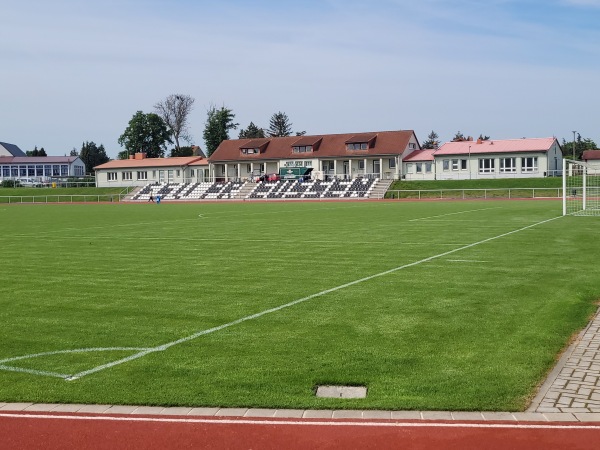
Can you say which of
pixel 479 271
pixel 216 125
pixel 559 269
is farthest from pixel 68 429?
pixel 216 125

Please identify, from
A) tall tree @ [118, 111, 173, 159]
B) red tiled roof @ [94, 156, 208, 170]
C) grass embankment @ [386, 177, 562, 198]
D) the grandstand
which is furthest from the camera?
tall tree @ [118, 111, 173, 159]

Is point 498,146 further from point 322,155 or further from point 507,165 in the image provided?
point 322,155

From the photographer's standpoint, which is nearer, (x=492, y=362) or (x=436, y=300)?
(x=492, y=362)

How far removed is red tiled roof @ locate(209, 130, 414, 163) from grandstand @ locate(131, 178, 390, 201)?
27.1 ft

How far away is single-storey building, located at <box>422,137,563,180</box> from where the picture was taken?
80.1m

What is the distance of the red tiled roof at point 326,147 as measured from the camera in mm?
87625

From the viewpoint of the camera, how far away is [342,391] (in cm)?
651

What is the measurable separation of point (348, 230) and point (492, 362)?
59.3ft

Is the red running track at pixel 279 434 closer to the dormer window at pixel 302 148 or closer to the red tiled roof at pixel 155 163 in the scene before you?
the dormer window at pixel 302 148

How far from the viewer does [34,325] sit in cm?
950

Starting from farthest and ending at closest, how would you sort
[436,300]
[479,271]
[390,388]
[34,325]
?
[479,271] → [436,300] → [34,325] → [390,388]

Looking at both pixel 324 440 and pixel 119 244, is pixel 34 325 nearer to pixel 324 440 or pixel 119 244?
pixel 324 440

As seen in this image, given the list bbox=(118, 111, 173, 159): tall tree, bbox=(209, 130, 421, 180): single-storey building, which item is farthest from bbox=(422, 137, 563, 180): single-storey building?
bbox=(118, 111, 173, 159): tall tree

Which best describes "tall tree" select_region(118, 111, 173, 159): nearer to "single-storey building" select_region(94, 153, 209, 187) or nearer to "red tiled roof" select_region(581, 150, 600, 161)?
"single-storey building" select_region(94, 153, 209, 187)
